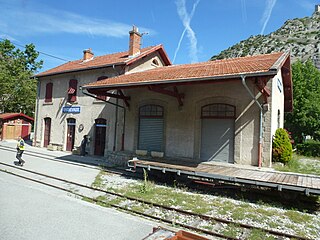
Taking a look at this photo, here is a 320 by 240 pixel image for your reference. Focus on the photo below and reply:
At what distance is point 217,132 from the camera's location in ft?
36.1

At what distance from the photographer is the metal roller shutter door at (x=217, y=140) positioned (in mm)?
10680

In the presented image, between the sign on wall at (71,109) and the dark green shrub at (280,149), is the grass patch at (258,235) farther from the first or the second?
the sign on wall at (71,109)

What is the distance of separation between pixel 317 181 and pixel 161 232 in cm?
706

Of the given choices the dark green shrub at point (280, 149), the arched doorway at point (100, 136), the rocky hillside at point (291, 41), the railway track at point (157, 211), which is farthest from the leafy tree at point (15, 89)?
the rocky hillside at point (291, 41)

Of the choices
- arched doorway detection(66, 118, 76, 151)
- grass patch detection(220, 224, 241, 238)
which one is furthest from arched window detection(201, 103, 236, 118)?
arched doorway detection(66, 118, 76, 151)

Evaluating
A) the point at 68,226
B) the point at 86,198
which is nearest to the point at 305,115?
the point at 86,198

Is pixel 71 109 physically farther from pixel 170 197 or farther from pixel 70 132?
pixel 170 197

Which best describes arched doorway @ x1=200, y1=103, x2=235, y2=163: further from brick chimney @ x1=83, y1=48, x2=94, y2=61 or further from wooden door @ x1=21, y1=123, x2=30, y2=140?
wooden door @ x1=21, y1=123, x2=30, y2=140

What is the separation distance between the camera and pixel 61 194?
7.57 metres

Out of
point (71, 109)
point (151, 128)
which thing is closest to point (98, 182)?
point (151, 128)

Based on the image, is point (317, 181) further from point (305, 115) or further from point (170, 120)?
point (305, 115)

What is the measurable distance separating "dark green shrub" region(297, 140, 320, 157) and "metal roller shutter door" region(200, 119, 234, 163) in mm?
13335

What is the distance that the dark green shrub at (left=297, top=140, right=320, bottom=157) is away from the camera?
20.1 metres

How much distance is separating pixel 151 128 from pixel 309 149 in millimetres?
15077
